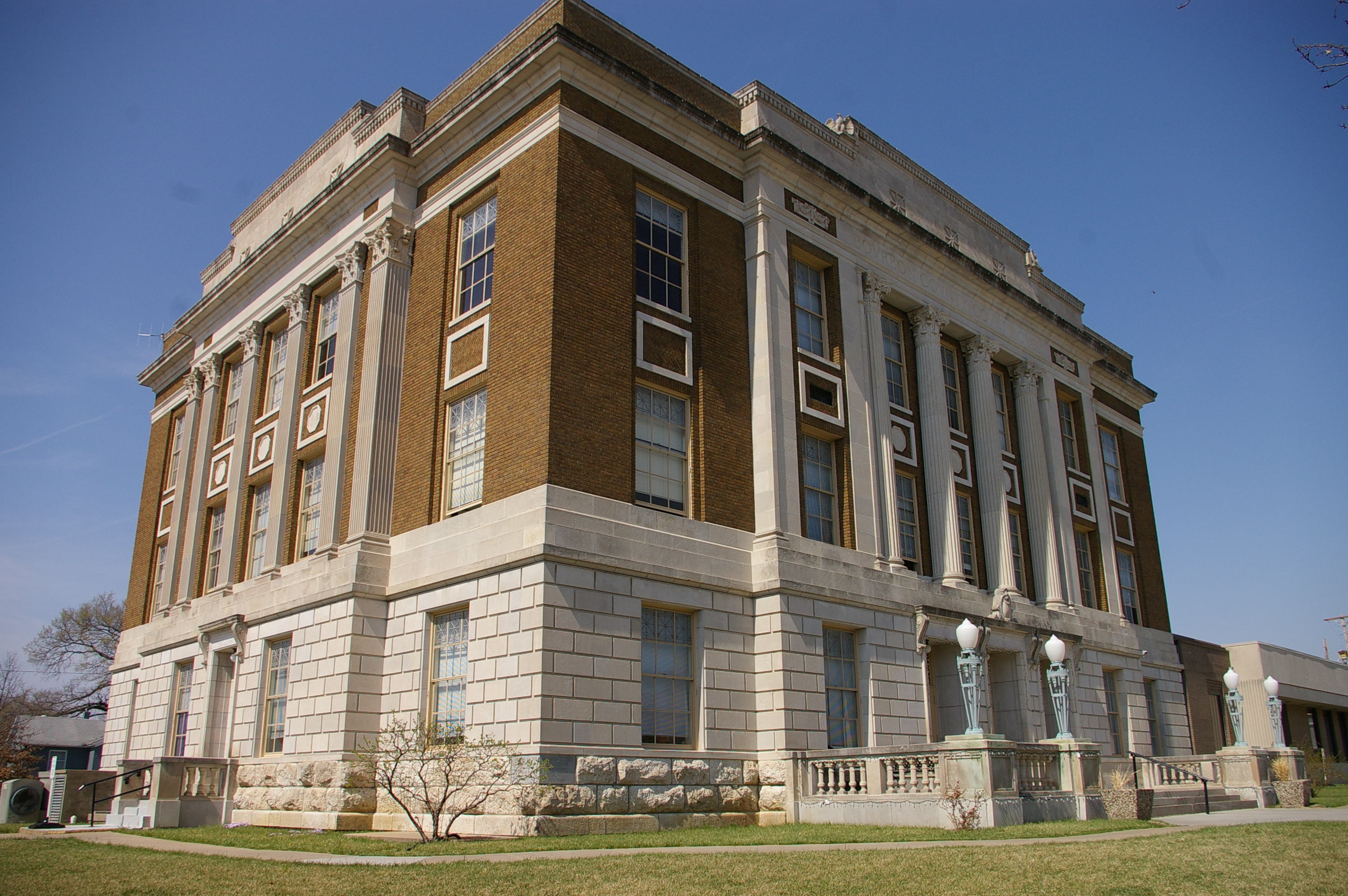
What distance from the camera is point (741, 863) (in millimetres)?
12523

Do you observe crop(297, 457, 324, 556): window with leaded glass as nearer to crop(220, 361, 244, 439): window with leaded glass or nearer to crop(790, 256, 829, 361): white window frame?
crop(220, 361, 244, 439): window with leaded glass

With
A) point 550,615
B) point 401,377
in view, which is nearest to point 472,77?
point 401,377

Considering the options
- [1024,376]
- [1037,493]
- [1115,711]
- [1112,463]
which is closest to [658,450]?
[1037,493]

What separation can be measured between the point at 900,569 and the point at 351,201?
16.9 m

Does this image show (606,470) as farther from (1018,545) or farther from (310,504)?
(1018,545)

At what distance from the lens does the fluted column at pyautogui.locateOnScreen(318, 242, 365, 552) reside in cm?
2411

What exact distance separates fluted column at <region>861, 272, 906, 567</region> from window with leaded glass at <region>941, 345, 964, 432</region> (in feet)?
11.2

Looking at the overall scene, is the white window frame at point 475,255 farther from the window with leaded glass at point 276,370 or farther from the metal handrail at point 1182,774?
the metal handrail at point 1182,774

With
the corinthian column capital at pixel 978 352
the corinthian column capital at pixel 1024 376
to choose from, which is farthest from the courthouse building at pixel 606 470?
the corinthian column capital at pixel 1024 376

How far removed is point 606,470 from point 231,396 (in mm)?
17887

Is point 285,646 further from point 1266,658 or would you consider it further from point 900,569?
point 1266,658

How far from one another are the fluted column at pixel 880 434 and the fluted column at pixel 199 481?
2043cm

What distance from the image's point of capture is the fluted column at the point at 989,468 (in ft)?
97.1

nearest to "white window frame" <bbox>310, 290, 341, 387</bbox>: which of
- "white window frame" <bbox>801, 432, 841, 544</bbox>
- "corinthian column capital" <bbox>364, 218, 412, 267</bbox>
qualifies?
"corinthian column capital" <bbox>364, 218, 412, 267</bbox>
